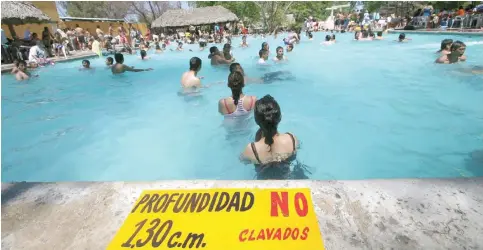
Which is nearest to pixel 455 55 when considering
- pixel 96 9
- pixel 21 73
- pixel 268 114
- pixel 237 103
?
pixel 237 103

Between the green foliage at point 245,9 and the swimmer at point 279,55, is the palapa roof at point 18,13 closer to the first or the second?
the swimmer at point 279,55

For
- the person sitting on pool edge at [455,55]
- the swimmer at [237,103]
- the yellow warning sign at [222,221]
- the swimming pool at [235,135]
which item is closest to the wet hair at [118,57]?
the swimming pool at [235,135]

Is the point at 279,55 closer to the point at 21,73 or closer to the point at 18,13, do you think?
the point at 21,73

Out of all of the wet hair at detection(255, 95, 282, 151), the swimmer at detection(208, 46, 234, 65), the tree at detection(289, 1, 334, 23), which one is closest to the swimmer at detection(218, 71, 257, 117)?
the wet hair at detection(255, 95, 282, 151)

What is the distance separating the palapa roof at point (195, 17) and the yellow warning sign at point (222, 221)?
33976mm

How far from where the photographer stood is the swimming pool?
165 inches

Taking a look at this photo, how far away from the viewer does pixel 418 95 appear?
6.85 metres

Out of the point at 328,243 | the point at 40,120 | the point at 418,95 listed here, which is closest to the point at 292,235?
the point at 328,243

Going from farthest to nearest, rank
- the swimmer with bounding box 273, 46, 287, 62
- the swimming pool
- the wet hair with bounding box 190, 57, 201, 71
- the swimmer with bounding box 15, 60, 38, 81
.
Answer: the swimmer with bounding box 273, 46, 287, 62 < the swimmer with bounding box 15, 60, 38, 81 < the wet hair with bounding box 190, 57, 201, 71 < the swimming pool

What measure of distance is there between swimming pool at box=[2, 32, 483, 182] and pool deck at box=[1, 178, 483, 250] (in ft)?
6.75

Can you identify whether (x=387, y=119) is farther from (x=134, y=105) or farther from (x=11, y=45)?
(x=11, y=45)

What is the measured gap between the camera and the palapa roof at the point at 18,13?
14.0m

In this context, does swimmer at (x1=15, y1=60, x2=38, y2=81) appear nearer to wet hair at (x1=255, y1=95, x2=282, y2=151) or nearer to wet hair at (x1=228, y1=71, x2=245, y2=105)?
Answer: wet hair at (x1=228, y1=71, x2=245, y2=105)

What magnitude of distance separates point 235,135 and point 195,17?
32564 mm
